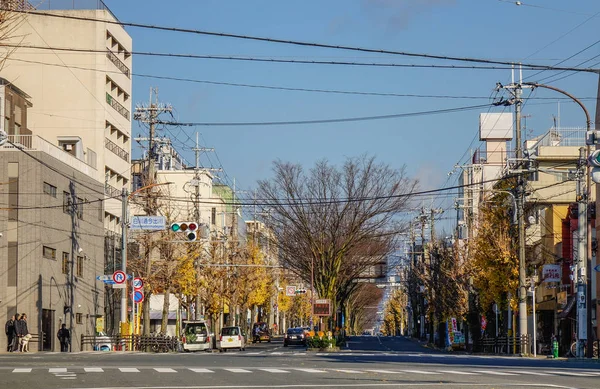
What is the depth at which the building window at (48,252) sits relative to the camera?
53156 millimetres

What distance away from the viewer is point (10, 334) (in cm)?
4838

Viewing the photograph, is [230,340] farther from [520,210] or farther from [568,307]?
[520,210]

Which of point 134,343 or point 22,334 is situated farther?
point 134,343

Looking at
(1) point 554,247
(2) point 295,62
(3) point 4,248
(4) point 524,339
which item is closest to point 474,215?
(1) point 554,247

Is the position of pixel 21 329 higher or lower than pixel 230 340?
higher

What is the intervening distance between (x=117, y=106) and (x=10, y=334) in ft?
89.1

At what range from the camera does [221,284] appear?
84188mm

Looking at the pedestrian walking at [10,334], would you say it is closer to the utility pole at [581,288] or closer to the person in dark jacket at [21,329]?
the person in dark jacket at [21,329]

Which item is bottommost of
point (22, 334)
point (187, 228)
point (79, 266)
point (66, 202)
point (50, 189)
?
point (22, 334)

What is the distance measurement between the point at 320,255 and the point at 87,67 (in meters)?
21.1

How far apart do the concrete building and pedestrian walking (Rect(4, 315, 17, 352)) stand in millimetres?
1794

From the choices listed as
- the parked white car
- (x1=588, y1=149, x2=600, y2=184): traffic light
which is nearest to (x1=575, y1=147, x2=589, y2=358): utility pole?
(x1=588, y1=149, x2=600, y2=184): traffic light

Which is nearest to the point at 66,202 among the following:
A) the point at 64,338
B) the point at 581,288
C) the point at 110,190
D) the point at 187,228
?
the point at 64,338

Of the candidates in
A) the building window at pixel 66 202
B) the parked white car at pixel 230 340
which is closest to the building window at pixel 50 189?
the building window at pixel 66 202
